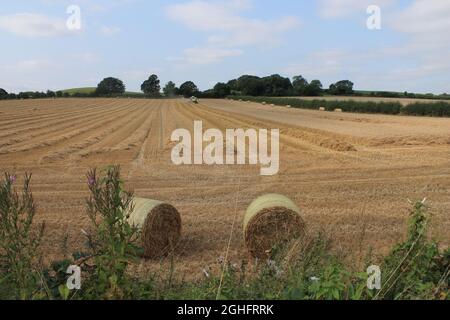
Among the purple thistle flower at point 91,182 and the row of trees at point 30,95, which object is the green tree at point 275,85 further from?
the purple thistle flower at point 91,182

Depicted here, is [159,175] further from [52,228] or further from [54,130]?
[54,130]

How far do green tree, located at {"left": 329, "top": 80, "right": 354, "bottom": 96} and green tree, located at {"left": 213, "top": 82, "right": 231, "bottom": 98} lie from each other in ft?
109

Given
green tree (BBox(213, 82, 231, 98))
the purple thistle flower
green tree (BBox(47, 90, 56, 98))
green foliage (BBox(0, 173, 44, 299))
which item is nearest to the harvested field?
the purple thistle flower

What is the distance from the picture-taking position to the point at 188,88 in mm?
146500

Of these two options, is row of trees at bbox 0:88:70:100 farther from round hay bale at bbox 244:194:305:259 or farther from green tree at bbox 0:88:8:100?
round hay bale at bbox 244:194:305:259

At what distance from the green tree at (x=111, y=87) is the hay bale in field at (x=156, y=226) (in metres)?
128

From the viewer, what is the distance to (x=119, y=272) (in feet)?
12.8

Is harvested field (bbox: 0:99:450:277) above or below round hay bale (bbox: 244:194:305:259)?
below

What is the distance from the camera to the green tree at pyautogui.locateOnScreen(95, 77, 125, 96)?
134m

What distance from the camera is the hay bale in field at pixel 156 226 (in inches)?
304

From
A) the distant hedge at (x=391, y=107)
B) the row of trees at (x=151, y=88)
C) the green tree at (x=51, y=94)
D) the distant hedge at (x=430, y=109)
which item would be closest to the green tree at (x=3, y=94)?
the green tree at (x=51, y=94)
